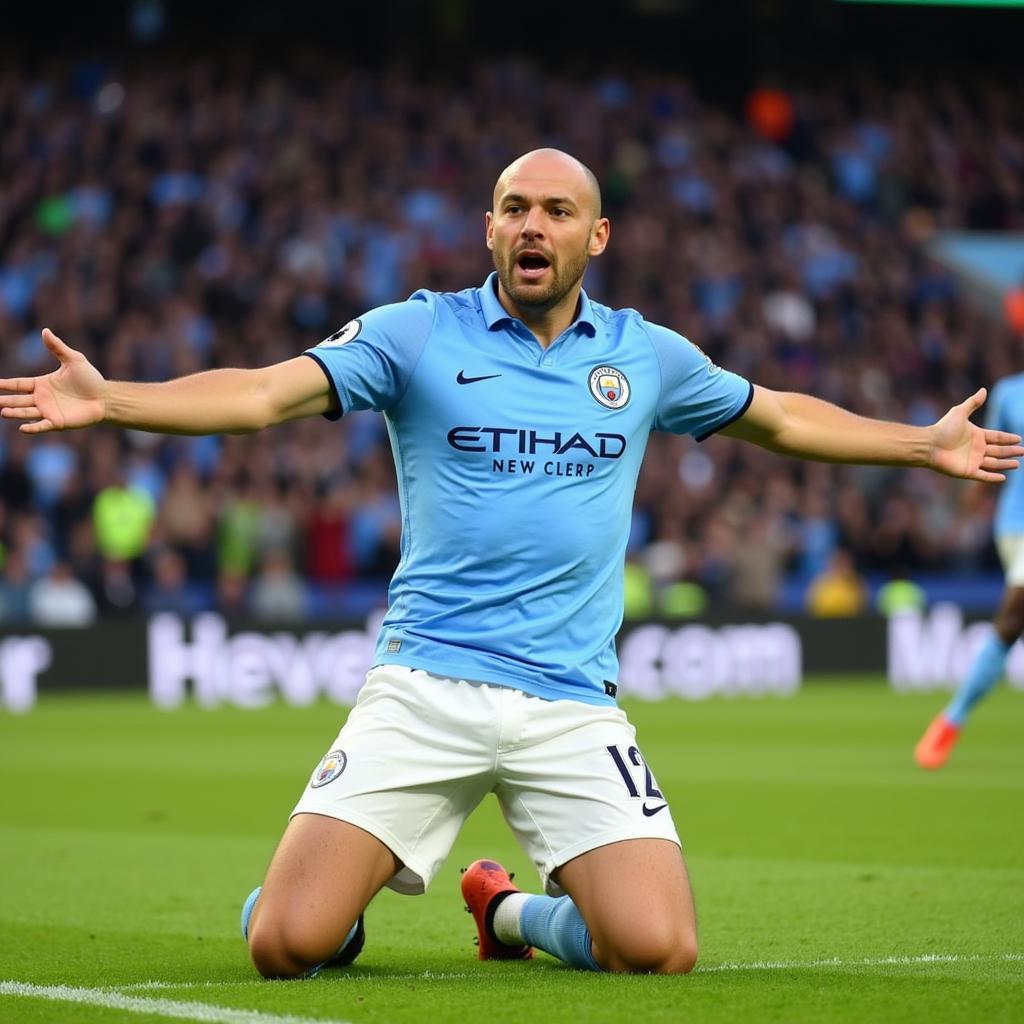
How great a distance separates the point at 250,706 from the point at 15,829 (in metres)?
9.21

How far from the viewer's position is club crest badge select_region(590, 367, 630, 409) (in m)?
6.02

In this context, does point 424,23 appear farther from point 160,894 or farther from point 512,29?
point 160,894

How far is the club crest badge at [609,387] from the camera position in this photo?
6.02m

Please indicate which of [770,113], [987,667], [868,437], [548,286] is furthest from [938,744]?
[770,113]

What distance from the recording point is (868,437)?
6316 mm

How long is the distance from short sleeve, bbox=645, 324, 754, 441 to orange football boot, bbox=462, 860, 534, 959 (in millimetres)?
1492

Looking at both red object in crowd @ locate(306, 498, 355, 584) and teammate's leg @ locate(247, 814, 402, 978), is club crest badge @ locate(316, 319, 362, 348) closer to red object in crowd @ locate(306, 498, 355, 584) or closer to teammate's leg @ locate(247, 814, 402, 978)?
teammate's leg @ locate(247, 814, 402, 978)

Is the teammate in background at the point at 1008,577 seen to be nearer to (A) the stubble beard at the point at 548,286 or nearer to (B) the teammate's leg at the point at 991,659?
(B) the teammate's leg at the point at 991,659

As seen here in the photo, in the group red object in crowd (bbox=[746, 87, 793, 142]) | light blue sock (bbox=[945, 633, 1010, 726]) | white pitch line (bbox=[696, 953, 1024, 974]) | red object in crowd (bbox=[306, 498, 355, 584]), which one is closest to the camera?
white pitch line (bbox=[696, 953, 1024, 974])

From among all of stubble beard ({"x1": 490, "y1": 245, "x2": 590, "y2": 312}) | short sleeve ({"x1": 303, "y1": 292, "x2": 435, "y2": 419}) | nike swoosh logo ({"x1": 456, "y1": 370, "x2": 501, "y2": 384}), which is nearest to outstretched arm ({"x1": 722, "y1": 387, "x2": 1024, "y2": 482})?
stubble beard ({"x1": 490, "y1": 245, "x2": 590, "y2": 312})

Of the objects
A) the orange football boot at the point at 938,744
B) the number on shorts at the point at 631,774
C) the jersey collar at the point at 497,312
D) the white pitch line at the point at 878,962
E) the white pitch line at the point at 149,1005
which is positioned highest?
the jersey collar at the point at 497,312

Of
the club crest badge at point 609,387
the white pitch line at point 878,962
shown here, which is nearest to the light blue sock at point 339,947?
the white pitch line at point 878,962

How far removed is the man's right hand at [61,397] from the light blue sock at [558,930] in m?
1.99

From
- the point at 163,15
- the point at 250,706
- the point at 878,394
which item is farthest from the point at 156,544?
the point at 163,15
